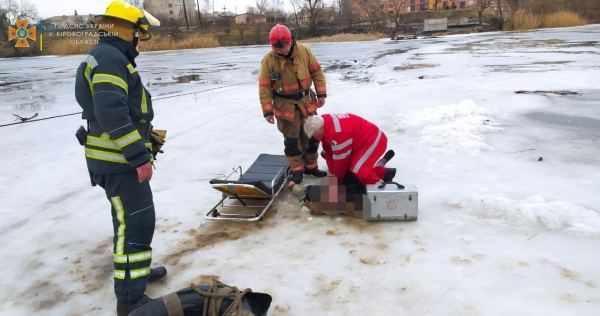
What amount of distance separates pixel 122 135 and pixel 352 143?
2.02m

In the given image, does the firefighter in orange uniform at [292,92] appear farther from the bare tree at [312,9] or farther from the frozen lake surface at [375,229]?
the bare tree at [312,9]

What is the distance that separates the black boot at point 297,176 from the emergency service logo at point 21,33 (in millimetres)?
42411

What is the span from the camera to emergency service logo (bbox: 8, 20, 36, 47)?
3828 cm

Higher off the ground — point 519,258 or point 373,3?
point 373,3

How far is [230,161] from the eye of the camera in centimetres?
A: 509

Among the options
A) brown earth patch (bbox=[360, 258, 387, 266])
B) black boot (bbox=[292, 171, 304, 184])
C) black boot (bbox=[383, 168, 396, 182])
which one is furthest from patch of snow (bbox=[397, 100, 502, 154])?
brown earth patch (bbox=[360, 258, 387, 266])

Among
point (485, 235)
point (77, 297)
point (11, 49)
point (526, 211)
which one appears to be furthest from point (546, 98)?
point (11, 49)

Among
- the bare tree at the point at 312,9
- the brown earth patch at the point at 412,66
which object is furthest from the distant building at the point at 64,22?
the bare tree at the point at 312,9

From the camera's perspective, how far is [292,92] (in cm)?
420

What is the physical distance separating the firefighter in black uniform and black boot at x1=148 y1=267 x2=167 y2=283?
0.25 meters

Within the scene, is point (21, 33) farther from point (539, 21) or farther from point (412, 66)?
point (539, 21)

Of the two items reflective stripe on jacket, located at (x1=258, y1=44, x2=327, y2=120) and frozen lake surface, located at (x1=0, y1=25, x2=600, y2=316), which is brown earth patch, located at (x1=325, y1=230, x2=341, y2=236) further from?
reflective stripe on jacket, located at (x1=258, y1=44, x2=327, y2=120)

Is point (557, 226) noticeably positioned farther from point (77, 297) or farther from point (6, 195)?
point (6, 195)

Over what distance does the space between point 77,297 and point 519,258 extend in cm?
284
